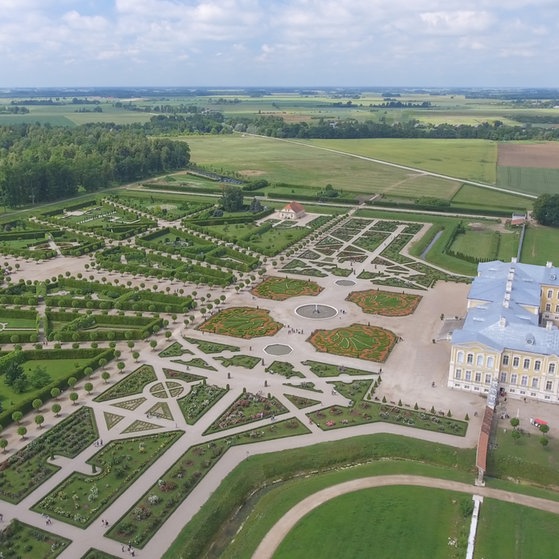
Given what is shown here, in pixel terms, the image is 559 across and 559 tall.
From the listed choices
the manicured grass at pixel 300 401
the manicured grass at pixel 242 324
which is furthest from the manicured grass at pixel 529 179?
the manicured grass at pixel 300 401

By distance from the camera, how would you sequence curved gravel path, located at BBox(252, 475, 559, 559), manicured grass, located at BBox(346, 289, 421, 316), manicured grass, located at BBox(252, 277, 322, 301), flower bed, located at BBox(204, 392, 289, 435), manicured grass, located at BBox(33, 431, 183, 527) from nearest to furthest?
curved gravel path, located at BBox(252, 475, 559, 559) < manicured grass, located at BBox(33, 431, 183, 527) < flower bed, located at BBox(204, 392, 289, 435) < manicured grass, located at BBox(346, 289, 421, 316) < manicured grass, located at BBox(252, 277, 322, 301)

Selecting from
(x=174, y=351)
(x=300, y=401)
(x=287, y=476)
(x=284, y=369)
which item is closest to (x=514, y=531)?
(x=287, y=476)

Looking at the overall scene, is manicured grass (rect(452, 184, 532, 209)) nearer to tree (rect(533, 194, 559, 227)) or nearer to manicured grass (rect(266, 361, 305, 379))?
tree (rect(533, 194, 559, 227))

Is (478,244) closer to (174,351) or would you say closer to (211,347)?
(211,347)

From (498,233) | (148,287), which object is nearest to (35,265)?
(148,287)

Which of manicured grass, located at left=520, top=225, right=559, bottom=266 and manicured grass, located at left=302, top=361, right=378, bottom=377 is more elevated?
manicured grass, located at left=520, top=225, right=559, bottom=266

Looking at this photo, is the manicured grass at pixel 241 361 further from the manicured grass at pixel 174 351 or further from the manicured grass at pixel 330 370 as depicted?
the manicured grass at pixel 330 370


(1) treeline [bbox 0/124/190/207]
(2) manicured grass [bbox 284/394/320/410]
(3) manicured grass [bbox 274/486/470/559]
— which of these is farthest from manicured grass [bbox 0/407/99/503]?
(1) treeline [bbox 0/124/190/207]
